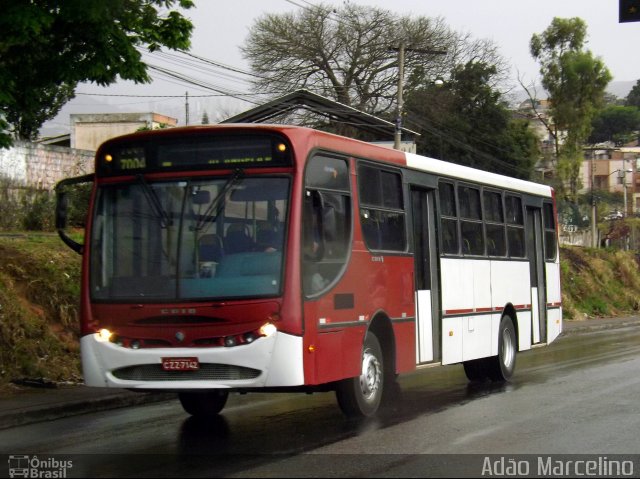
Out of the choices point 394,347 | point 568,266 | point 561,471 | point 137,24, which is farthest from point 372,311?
point 568,266

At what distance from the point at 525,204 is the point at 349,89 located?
1674 inches

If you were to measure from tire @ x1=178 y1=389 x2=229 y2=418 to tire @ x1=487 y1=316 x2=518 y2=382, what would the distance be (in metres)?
4.99

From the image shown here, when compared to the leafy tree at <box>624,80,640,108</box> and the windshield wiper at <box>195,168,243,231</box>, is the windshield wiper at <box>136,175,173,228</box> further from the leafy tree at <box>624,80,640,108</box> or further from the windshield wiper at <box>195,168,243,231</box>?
the leafy tree at <box>624,80,640,108</box>

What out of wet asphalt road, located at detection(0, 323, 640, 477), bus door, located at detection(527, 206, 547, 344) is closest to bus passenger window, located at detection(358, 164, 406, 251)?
wet asphalt road, located at detection(0, 323, 640, 477)

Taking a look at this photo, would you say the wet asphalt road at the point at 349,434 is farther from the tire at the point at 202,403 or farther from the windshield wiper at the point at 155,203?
the windshield wiper at the point at 155,203

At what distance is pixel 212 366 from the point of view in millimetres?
9602

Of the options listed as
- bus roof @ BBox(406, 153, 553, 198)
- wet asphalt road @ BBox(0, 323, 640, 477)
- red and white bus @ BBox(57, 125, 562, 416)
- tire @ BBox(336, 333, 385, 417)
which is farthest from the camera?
bus roof @ BBox(406, 153, 553, 198)

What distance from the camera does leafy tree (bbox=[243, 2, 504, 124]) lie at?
57.9 meters

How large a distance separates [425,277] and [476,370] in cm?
327

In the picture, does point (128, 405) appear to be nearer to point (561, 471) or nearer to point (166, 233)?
point (166, 233)

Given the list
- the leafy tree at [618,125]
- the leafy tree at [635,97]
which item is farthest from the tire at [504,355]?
the leafy tree at [635,97]

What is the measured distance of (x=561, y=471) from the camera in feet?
27.0

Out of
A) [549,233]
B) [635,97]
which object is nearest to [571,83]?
[549,233]

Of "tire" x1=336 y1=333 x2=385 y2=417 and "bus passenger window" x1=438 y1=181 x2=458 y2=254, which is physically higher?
"bus passenger window" x1=438 y1=181 x2=458 y2=254
